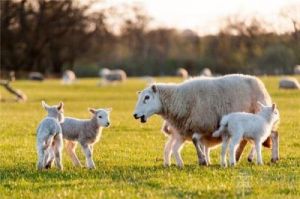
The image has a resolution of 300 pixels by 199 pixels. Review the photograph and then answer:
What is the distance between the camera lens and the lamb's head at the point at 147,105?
14792 millimetres

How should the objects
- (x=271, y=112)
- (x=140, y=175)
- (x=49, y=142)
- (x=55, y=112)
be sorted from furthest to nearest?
(x=55, y=112), (x=271, y=112), (x=49, y=142), (x=140, y=175)

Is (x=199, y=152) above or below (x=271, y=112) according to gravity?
below

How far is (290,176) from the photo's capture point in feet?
40.4

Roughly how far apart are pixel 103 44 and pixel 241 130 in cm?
8270

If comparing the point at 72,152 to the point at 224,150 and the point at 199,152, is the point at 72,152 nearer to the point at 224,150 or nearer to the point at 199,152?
the point at 199,152

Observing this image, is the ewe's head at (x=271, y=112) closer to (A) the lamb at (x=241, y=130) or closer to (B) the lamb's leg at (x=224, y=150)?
(A) the lamb at (x=241, y=130)

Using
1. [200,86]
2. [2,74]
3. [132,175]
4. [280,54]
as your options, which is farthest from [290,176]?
[280,54]

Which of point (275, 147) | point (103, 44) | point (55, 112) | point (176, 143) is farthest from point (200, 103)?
point (103, 44)

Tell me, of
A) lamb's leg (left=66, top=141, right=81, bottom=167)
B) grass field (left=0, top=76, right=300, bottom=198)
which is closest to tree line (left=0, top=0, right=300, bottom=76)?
grass field (left=0, top=76, right=300, bottom=198)

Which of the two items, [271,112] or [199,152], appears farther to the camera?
[199,152]

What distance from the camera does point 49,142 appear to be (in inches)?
523

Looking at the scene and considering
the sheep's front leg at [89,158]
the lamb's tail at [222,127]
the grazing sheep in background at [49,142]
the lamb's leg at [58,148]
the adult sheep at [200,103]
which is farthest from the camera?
the adult sheep at [200,103]

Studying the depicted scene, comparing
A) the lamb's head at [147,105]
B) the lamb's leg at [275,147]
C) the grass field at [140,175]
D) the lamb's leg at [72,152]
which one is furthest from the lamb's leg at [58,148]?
the lamb's leg at [275,147]

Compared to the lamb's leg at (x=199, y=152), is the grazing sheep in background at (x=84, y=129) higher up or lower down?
higher up
